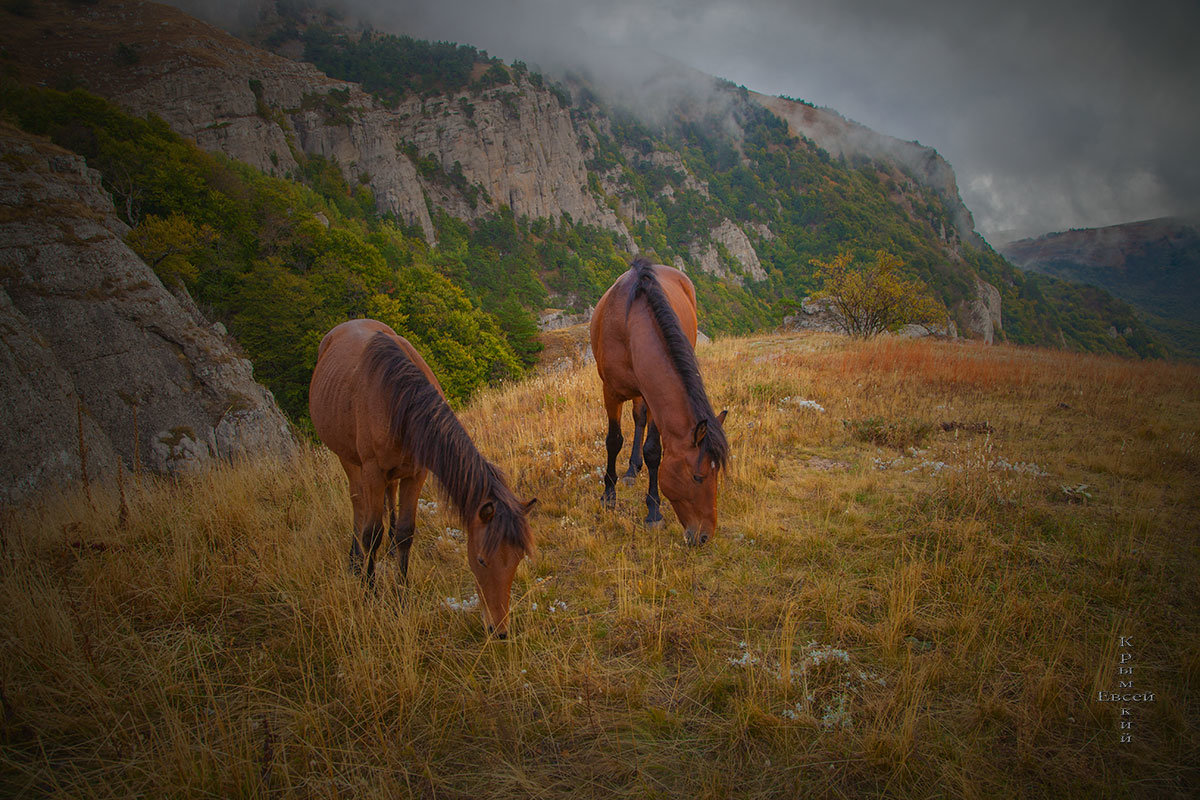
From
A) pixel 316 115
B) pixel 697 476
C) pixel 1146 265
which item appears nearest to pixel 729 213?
pixel 316 115

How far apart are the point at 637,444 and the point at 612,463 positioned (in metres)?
0.74

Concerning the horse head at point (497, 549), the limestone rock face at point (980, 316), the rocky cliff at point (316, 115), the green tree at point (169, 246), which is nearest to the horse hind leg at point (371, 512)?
the horse head at point (497, 549)

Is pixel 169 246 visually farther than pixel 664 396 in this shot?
Yes

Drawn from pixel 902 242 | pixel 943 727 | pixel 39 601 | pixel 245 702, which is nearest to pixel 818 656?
pixel 943 727

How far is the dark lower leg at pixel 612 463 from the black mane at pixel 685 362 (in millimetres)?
1414

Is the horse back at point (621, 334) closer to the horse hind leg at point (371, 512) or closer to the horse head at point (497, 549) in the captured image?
the horse head at point (497, 549)

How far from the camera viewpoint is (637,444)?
224 inches

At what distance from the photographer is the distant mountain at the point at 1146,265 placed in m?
103

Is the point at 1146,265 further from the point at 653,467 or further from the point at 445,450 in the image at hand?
the point at 445,450

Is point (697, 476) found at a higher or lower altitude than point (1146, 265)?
lower

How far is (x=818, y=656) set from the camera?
8.42 ft

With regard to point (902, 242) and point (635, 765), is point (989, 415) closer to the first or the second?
point (635, 765)

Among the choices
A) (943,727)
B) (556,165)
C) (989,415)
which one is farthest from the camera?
(556,165)

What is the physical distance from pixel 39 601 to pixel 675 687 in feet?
12.9
